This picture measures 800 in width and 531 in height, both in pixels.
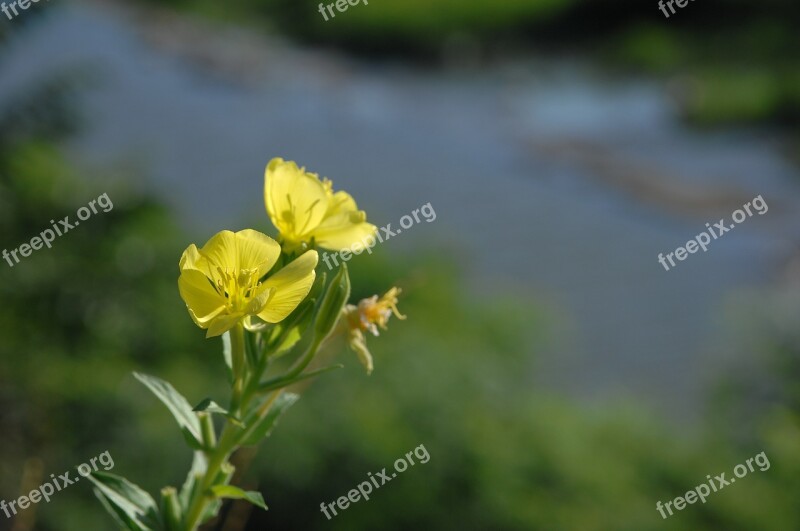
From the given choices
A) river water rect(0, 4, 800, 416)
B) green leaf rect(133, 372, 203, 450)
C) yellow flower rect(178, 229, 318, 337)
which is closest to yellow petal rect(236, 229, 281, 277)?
yellow flower rect(178, 229, 318, 337)

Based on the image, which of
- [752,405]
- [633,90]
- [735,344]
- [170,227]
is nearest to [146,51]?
[633,90]

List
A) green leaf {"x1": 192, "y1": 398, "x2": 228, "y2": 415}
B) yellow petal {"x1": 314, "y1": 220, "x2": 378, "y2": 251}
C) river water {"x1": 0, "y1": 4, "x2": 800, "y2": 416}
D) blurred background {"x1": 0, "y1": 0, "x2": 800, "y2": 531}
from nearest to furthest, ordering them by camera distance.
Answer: green leaf {"x1": 192, "y1": 398, "x2": 228, "y2": 415}, yellow petal {"x1": 314, "y1": 220, "x2": 378, "y2": 251}, blurred background {"x1": 0, "y1": 0, "x2": 800, "y2": 531}, river water {"x1": 0, "y1": 4, "x2": 800, "y2": 416}

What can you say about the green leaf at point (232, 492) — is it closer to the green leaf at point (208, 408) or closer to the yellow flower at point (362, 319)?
the green leaf at point (208, 408)

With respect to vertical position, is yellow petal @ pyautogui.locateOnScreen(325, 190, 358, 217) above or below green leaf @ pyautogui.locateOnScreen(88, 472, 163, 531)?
above

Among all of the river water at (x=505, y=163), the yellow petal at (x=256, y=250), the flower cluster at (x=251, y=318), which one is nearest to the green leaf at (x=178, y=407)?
the flower cluster at (x=251, y=318)

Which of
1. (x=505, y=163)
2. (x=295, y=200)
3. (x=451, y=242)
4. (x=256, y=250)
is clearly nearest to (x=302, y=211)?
(x=295, y=200)

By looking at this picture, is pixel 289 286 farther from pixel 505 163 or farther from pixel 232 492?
pixel 505 163

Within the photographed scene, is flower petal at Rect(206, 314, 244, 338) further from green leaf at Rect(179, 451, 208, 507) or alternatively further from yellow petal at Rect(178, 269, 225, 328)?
green leaf at Rect(179, 451, 208, 507)

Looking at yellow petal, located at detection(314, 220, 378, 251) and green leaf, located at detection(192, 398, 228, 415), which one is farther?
yellow petal, located at detection(314, 220, 378, 251)
